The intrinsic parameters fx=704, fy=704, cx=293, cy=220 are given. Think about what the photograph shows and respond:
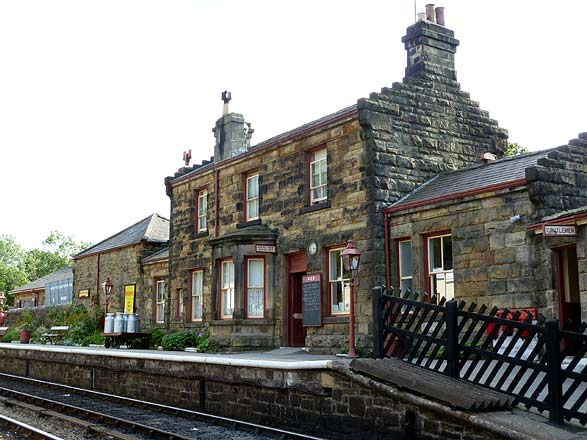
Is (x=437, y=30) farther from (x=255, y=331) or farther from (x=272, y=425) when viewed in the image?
(x=272, y=425)

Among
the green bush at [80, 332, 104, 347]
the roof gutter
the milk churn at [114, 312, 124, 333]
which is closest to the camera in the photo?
the roof gutter

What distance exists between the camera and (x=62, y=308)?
31422mm

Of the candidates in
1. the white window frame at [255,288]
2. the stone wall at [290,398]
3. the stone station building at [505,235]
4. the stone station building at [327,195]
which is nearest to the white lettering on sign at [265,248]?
the stone station building at [327,195]

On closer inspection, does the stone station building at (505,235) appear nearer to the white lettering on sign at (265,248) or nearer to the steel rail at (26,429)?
the white lettering on sign at (265,248)

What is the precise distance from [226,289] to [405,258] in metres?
6.01

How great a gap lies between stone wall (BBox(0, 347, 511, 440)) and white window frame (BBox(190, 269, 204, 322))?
16.8 feet

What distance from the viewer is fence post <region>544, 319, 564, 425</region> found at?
7918 millimetres

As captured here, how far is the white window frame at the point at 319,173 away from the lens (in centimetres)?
1777

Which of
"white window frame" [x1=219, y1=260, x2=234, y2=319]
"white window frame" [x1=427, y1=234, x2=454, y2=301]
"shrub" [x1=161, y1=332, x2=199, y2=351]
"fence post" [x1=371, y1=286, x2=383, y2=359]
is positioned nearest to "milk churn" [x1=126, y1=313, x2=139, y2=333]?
"shrub" [x1=161, y1=332, x2=199, y2=351]

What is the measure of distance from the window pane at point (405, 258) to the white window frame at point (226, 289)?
5.44m

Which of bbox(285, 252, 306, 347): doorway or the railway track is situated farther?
bbox(285, 252, 306, 347): doorway

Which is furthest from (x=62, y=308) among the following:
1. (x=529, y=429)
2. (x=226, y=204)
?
(x=529, y=429)

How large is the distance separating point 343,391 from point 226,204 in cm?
1200

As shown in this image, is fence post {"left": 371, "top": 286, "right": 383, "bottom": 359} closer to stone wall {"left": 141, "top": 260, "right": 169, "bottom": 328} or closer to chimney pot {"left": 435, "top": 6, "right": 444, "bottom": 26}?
chimney pot {"left": 435, "top": 6, "right": 444, "bottom": 26}
